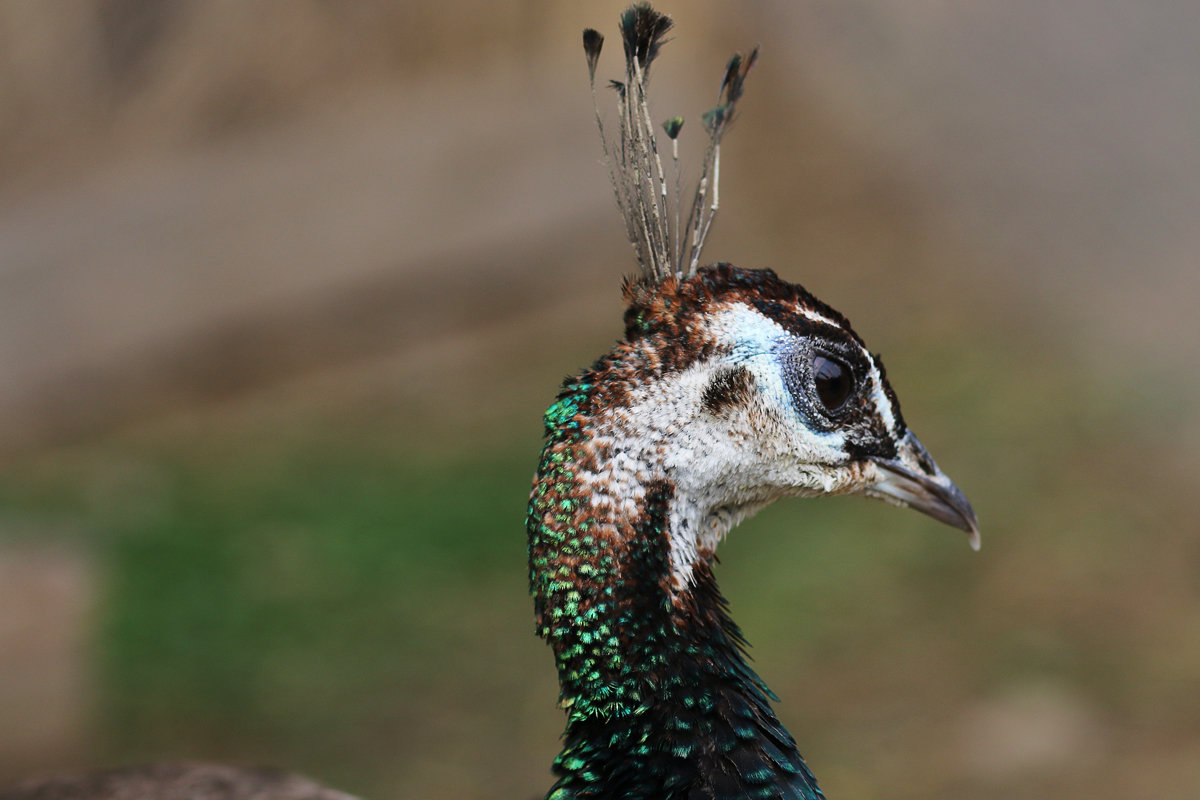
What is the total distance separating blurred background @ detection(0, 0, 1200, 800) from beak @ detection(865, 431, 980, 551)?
150 cm

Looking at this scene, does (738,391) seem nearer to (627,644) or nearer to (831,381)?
(831,381)

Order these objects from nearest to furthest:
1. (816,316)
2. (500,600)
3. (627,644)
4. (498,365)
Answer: (627,644), (816,316), (500,600), (498,365)

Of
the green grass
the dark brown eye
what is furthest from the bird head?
the green grass

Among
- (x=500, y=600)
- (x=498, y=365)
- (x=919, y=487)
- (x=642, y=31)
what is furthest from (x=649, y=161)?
(x=498, y=365)

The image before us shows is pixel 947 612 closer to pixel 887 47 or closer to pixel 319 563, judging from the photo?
pixel 319 563

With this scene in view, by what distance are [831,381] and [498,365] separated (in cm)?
328

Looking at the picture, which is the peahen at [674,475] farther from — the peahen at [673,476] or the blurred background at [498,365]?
the blurred background at [498,365]

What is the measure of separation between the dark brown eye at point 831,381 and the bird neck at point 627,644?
8.7 inches

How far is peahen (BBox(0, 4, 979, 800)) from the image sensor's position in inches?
55.2

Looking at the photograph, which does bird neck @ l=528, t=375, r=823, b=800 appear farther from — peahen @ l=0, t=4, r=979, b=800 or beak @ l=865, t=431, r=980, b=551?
beak @ l=865, t=431, r=980, b=551

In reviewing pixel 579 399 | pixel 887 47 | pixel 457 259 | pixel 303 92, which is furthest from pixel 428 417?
pixel 579 399

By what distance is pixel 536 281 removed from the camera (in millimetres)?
4953

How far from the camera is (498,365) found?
474 centimetres

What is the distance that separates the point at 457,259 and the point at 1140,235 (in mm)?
2703
